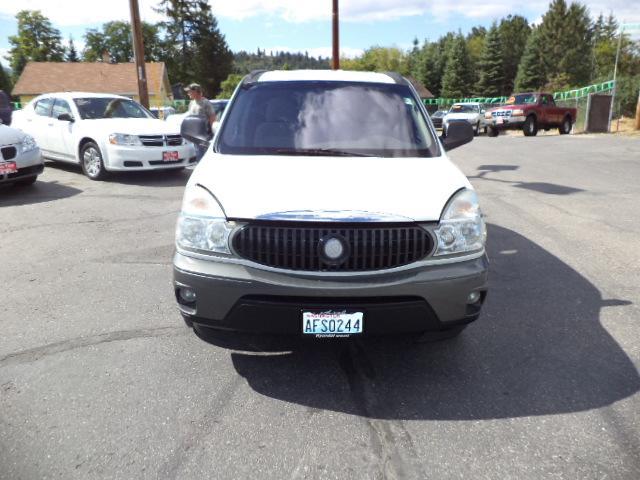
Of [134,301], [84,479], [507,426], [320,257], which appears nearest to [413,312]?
[320,257]

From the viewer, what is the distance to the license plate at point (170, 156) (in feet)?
32.9

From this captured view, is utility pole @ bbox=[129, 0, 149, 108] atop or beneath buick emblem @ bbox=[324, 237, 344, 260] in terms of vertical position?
atop

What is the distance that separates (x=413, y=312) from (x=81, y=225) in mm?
5550

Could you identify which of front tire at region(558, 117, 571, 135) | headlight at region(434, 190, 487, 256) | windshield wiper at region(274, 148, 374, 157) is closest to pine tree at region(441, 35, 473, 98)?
front tire at region(558, 117, 571, 135)

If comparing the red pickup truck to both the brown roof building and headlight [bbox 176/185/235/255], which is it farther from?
the brown roof building

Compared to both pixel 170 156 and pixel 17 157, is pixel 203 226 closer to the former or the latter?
pixel 17 157

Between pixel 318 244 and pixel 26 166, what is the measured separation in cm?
788

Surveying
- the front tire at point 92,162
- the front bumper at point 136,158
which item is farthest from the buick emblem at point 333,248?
the front tire at point 92,162

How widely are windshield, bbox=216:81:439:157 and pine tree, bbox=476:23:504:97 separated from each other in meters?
70.6

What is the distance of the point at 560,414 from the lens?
9.09 ft

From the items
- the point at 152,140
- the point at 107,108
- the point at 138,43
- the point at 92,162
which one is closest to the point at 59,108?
the point at 107,108

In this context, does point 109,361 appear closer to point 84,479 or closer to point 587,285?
point 84,479

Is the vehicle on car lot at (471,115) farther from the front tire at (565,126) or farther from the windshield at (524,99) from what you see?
the front tire at (565,126)

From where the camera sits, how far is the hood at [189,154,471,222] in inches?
109
